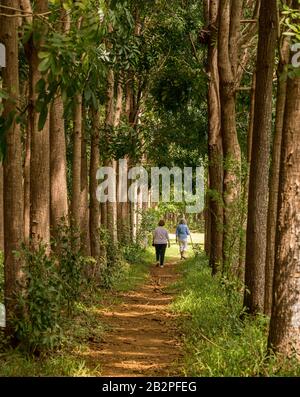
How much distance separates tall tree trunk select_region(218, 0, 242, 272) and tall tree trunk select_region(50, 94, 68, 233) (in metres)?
3.04

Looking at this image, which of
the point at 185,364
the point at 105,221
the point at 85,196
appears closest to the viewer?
the point at 185,364

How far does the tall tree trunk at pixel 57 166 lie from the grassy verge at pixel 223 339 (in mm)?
2841

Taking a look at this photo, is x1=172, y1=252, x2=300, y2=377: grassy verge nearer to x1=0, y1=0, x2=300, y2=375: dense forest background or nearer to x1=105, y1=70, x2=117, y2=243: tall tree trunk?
x1=0, y1=0, x2=300, y2=375: dense forest background

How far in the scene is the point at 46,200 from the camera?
9.36m

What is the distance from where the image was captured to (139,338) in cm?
1089

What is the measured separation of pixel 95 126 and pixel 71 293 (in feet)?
20.9

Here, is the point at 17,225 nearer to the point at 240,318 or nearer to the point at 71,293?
the point at 71,293

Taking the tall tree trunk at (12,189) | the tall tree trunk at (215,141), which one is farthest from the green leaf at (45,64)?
the tall tree trunk at (215,141)

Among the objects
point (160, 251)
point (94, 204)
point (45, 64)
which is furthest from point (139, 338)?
point (160, 251)

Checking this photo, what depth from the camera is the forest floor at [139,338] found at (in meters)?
8.58

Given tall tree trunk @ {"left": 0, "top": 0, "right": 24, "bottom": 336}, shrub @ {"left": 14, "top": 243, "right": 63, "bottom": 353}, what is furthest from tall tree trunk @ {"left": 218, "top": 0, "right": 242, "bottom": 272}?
tall tree trunk @ {"left": 0, "top": 0, "right": 24, "bottom": 336}

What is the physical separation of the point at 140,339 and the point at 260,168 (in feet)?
10.7

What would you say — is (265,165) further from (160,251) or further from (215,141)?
(160,251)
